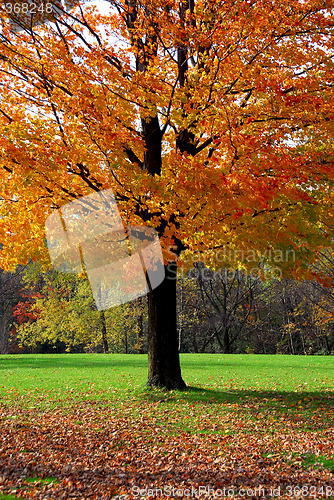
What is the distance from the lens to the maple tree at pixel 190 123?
7.11 metres

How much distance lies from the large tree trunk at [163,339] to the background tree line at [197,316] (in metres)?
17.5

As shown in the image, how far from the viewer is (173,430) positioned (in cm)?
654

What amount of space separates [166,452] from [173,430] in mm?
1201

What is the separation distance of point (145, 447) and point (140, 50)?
780cm

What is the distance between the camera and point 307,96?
7.16 metres

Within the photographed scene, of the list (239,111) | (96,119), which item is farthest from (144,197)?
(239,111)

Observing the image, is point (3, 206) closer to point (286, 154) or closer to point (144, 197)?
point (144, 197)

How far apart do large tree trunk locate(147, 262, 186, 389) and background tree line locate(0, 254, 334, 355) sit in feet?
57.5

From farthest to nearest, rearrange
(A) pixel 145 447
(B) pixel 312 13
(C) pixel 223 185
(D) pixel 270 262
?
(D) pixel 270 262 → (B) pixel 312 13 → (C) pixel 223 185 → (A) pixel 145 447

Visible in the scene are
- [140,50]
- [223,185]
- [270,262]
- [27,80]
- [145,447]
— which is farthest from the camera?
[270,262]
